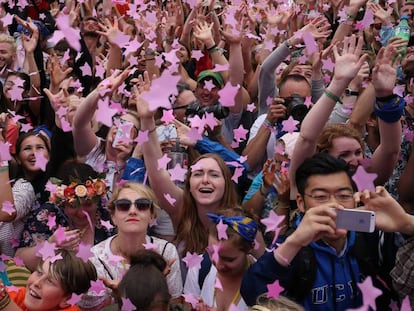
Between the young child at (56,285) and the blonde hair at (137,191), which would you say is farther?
the blonde hair at (137,191)

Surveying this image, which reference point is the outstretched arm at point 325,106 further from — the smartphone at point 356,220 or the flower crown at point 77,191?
the flower crown at point 77,191

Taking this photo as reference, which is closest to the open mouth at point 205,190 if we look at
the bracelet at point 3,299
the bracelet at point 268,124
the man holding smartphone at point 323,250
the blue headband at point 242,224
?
the blue headband at point 242,224

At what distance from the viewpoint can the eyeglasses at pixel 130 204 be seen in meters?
3.59

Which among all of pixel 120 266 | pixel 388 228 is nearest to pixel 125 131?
pixel 120 266

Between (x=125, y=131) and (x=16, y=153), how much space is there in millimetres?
740

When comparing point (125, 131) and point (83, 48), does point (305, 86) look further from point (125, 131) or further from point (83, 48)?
point (83, 48)

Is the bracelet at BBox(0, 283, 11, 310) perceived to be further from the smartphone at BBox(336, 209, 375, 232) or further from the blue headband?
the smartphone at BBox(336, 209, 375, 232)

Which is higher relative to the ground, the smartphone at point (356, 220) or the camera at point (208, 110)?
the camera at point (208, 110)

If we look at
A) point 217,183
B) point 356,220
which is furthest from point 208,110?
point 356,220

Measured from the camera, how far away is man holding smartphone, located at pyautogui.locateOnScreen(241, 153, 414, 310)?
99.9 inches

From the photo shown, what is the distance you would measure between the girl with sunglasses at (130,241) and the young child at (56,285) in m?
0.23

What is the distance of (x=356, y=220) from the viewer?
2430 mm

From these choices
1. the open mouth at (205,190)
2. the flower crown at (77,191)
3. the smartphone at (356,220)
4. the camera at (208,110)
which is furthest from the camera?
the camera at (208,110)

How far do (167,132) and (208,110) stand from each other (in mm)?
375
